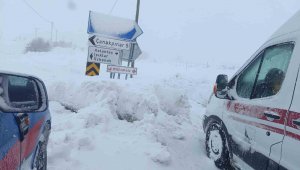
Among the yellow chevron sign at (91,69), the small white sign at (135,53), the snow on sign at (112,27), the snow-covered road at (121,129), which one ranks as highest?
the snow on sign at (112,27)

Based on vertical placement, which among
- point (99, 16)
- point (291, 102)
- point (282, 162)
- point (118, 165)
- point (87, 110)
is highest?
point (99, 16)

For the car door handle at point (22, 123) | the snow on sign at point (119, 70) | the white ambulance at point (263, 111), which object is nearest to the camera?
the car door handle at point (22, 123)

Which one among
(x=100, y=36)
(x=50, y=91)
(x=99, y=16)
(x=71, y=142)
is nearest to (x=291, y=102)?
(x=71, y=142)

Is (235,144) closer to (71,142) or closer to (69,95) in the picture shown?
(71,142)

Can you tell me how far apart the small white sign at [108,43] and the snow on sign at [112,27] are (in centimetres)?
71

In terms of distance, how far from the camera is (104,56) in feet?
37.0

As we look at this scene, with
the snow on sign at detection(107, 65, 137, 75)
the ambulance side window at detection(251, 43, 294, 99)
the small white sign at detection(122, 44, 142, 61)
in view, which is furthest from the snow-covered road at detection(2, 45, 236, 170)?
the small white sign at detection(122, 44, 142, 61)

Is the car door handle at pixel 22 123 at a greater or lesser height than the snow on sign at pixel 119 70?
greater

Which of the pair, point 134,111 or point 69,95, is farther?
point 69,95

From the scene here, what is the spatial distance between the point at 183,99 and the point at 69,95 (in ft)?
10.3

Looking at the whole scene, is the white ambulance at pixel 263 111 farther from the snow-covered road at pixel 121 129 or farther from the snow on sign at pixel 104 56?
the snow on sign at pixel 104 56

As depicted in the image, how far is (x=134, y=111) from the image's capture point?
7.17 meters

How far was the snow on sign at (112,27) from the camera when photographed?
11.8 m

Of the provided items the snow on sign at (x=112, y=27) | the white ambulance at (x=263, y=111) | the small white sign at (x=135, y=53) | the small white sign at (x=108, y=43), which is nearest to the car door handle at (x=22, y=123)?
the white ambulance at (x=263, y=111)
